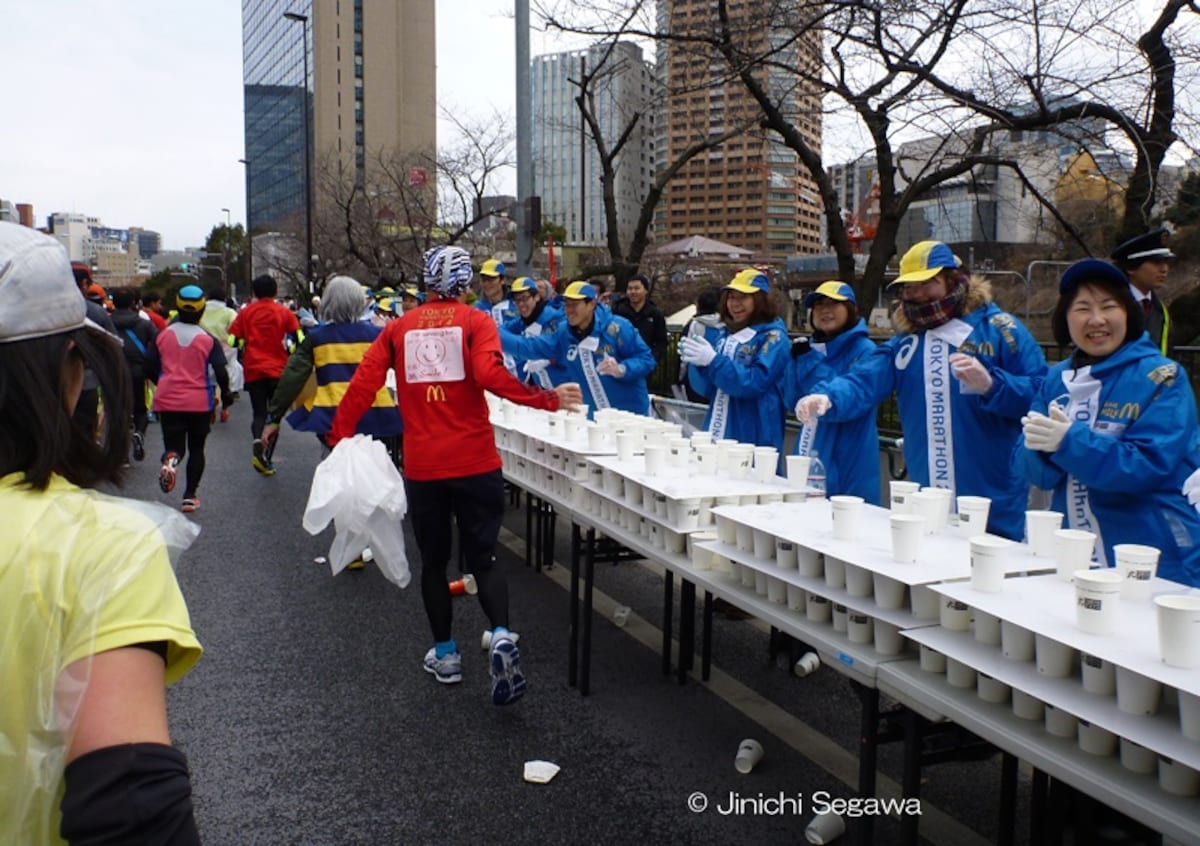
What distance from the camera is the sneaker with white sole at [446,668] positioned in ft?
15.5

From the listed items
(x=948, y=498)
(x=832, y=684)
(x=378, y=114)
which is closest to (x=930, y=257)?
(x=948, y=498)

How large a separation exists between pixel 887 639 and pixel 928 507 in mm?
589

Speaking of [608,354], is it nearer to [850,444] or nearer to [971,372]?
[850,444]

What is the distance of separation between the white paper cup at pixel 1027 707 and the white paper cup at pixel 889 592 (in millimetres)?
416

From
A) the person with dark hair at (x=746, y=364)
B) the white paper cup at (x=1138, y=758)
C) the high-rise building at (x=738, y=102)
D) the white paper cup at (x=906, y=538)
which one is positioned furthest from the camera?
the high-rise building at (x=738, y=102)

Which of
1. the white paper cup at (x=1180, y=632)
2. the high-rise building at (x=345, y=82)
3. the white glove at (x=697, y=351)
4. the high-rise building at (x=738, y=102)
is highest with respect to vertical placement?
the high-rise building at (x=345, y=82)

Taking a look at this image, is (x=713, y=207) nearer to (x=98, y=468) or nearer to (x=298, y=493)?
(x=298, y=493)

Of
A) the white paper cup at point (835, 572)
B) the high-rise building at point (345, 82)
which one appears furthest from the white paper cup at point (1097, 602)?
the high-rise building at point (345, 82)

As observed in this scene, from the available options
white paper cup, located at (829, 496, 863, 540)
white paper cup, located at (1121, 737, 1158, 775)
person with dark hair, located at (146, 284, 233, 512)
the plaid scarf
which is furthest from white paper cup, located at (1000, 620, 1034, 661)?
person with dark hair, located at (146, 284, 233, 512)

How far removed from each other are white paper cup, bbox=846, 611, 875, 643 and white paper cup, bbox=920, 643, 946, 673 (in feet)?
0.64

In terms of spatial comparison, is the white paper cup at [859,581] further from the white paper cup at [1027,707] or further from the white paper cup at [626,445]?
the white paper cup at [626,445]

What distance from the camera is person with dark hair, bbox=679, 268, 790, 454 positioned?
5.41m

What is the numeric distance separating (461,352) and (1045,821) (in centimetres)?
295

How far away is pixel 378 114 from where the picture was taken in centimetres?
9838
